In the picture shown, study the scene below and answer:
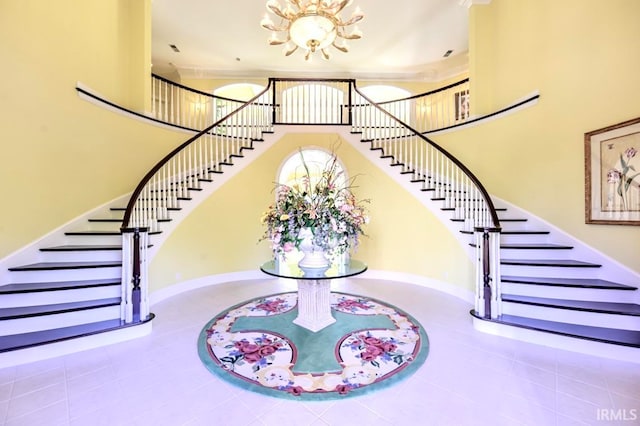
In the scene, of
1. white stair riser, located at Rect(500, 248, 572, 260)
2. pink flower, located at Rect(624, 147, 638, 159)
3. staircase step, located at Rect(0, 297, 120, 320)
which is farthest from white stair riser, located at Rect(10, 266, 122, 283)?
pink flower, located at Rect(624, 147, 638, 159)

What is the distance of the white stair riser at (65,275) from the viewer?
2.87 m

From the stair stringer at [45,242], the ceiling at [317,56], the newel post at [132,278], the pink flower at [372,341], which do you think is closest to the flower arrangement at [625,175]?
the pink flower at [372,341]

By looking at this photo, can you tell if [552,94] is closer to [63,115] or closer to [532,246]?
[532,246]

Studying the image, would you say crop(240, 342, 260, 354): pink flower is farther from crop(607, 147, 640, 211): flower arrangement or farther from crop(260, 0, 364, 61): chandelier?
crop(607, 147, 640, 211): flower arrangement

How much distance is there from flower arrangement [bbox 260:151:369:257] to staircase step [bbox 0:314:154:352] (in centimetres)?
181

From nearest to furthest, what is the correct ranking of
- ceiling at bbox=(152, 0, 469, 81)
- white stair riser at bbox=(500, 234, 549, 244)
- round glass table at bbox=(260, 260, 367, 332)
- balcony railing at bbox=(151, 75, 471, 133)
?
round glass table at bbox=(260, 260, 367, 332) < white stair riser at bbox=(500, 234, 549, 244) < ceiling at bbox=(152, 0, 469, 81) < balcony railing at bbox=(151, 75, 471, 133)

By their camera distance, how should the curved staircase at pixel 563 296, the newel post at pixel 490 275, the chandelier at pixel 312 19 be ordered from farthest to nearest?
the chandelier at pixel 312 19
the newel post at pixel 490 275
the curved staircase at pixel 563 296

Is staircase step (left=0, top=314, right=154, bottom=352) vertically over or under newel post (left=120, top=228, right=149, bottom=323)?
under

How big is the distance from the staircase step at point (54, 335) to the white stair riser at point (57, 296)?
31 cm

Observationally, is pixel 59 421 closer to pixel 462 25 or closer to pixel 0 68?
pixel 0 68

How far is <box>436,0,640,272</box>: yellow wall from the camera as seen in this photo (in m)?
2.93

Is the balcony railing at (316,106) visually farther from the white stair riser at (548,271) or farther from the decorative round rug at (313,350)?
the decorative round rug at (313,350)

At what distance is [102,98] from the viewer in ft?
12.8

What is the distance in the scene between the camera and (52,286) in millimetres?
2779
